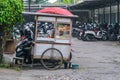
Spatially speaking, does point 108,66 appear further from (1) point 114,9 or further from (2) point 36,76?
(1) point 114,9

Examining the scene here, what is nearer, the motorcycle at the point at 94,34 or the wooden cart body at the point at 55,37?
the wooden cart body at the point at 55,37

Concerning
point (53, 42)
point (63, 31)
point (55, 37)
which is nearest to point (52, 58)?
point (53, 42)

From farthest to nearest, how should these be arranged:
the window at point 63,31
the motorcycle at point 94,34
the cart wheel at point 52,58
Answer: the motorcycle at point 94,34 → the window at point 63,31 → the cart wheel at point 52,58

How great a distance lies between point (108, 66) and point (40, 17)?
124 inches

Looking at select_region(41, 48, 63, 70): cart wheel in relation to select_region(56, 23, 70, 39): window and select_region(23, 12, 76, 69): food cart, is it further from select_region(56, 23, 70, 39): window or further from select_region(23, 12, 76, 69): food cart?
select_region(56, 23, 70, 39): window

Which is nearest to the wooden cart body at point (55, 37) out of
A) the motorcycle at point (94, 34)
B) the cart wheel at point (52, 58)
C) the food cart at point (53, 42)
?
the food cart at point (53, 42)

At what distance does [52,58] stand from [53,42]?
533mm

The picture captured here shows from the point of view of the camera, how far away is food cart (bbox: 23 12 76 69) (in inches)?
520

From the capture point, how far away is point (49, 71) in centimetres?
1292

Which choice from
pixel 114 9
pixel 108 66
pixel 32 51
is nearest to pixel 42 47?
pixel 32 51

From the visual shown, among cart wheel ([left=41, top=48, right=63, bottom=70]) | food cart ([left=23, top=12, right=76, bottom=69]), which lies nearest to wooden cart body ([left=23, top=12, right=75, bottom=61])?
food cart ([left=23, top=12, right=76, bottom=69])

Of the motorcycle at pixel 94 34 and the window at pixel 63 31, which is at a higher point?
the window at pixel 63 31

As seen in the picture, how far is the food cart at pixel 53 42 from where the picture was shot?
13211mm

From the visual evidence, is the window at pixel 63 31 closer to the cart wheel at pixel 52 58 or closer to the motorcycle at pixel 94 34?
the cart wheel at pixel 52 58
